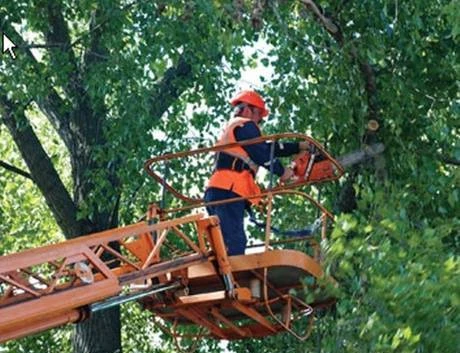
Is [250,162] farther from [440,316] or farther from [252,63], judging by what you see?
[252,63]

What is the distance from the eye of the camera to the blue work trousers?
13.5 meters

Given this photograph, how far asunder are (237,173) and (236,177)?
0.04 m

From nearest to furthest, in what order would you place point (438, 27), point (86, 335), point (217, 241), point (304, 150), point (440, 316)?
point (440, 316)
point (217, 241)
point (304, 150)
point (438, 27)
point (86, 335)

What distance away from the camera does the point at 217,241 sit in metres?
12.8

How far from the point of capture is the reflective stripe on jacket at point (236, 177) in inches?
529

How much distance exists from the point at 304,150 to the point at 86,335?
595 cm

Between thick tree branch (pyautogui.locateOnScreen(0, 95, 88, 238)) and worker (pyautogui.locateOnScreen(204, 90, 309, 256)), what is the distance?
18.2 feet

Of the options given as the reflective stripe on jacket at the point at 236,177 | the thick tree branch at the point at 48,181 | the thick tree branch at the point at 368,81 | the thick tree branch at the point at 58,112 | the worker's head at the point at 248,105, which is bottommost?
the reflective stripe on jacket at the point at 236,177

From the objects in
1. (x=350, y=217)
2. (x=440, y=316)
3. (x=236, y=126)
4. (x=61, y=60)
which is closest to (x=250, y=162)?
(x=236, y=126)

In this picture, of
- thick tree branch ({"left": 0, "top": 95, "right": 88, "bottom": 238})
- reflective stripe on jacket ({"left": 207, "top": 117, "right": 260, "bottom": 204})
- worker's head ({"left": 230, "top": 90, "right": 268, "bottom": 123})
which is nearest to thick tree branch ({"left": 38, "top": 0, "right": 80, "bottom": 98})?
thick tree branch ({"left": 0, "top": 95, "right": 88, "bottom": 238})

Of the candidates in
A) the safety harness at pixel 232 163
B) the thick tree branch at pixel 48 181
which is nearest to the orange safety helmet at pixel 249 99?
the safety harness at pixel 232 163

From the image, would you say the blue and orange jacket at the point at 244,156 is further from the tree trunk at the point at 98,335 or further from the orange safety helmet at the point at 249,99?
the tree trunk at the point at 98,335

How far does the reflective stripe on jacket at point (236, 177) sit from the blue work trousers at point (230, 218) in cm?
5

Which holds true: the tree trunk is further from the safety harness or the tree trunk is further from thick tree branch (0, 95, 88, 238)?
the safety harness
